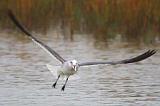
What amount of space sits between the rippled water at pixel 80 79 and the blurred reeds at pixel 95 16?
0.71m

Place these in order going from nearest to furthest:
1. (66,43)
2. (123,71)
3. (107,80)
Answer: (107,80), (123,71), (66,43)

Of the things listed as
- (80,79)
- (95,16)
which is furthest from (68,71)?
(95,16)

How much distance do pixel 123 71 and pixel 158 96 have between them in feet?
9.50

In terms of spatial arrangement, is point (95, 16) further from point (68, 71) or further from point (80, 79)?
point (68, 71)

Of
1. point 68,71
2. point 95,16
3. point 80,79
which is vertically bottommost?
point 80,79

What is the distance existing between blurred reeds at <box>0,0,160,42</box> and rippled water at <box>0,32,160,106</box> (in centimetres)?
71

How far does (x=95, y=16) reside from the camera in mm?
20203

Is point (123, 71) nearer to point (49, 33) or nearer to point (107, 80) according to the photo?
point (107, 80)

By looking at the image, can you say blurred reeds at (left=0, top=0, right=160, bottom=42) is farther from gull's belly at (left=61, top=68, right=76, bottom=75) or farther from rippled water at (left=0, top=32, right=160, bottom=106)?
gull's belly at (left=61, top=68, right=76, bottom=75)

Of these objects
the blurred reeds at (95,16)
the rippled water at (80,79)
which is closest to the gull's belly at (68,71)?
the rippled water at (80,79)

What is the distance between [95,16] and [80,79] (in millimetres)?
5571

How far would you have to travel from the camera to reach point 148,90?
13.5 metres

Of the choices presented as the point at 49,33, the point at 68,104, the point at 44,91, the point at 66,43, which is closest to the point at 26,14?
the point at 49,33

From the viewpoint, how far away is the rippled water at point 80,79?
12.6 metres
